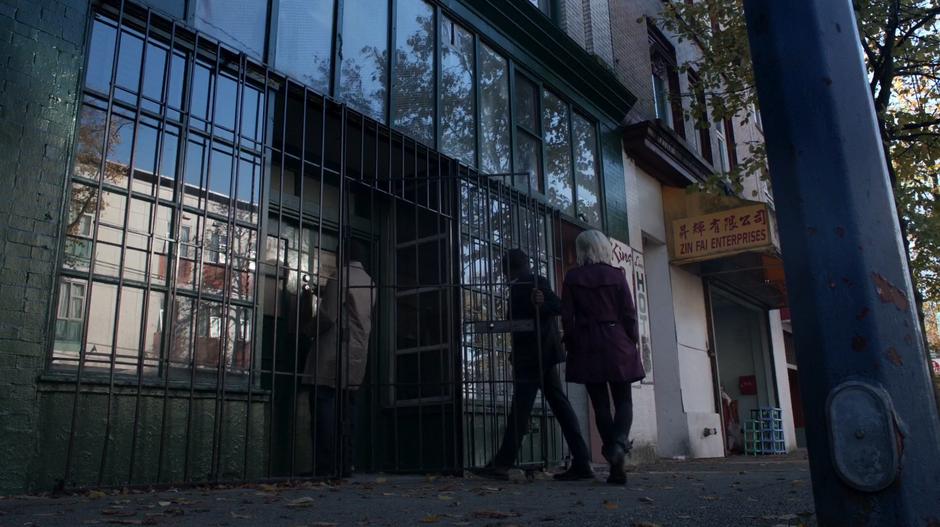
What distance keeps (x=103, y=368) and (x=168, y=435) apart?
617 mm

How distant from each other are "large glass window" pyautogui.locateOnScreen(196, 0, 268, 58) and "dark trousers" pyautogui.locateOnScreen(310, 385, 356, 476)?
9.56 ft

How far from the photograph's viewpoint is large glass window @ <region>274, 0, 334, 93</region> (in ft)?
22.2

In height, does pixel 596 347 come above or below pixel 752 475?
above

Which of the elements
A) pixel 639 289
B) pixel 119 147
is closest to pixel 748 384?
pixel 639 289

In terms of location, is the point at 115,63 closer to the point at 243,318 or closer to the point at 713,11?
the point at 243,318

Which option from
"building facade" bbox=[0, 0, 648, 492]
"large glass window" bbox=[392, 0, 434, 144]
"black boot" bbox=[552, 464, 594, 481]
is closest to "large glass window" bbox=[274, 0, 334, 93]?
"building facade" bbox=[0, 0, 648, 492]

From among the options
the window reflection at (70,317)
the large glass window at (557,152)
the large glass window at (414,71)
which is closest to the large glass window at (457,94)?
the large glass window at (414,71)

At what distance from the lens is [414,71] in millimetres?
8281

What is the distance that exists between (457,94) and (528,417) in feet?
13.5

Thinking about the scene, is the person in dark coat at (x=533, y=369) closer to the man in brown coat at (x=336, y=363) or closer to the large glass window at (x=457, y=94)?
the man in brown coat at (x=336, y=363)

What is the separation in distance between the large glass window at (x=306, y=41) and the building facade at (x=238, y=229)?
0.07ft

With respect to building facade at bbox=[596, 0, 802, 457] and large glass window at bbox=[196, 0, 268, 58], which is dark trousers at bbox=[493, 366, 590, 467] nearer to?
large glass window at bbox=[196, 0, 268, 58]

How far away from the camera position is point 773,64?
231 centimetres

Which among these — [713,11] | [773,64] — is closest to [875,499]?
[773,64]
